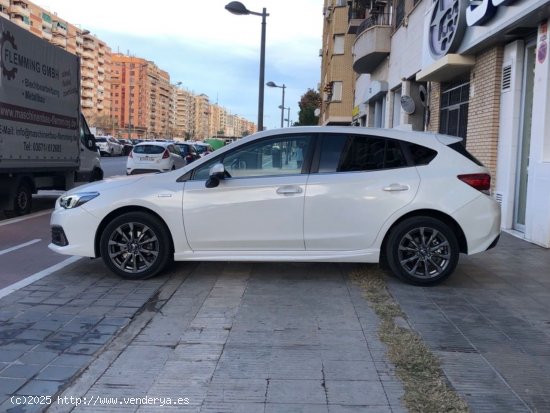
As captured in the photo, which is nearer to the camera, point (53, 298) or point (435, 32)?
point (53, 298)

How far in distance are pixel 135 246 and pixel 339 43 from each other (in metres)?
37.1

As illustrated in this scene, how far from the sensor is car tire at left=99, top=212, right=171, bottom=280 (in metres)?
6.30

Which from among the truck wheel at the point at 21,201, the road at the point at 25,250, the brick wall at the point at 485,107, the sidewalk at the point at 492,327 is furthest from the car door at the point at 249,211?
the truck wheel at the point at 21,201

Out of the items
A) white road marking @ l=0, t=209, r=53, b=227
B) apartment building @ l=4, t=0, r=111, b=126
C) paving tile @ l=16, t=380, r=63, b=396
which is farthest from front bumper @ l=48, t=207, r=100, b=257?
apartment building @ l=4, t=0, r=111, b=126

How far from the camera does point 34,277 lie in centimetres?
661

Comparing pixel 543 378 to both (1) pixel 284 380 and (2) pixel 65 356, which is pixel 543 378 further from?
(2) pixel 65 356

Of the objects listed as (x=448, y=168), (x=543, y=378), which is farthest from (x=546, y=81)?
(x=543, y=378)

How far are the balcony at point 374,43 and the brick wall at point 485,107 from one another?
9705mm

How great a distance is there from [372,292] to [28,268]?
165 inches

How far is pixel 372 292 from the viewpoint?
19.9 ft

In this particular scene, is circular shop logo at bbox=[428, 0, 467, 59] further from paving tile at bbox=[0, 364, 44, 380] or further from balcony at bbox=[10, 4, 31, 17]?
balcony at bbox=[10, 4, 31, 17]

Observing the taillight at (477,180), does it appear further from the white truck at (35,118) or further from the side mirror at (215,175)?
the white truck at (35,118)

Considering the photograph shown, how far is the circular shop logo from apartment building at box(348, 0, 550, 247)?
0.02 m

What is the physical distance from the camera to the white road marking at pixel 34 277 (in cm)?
604
